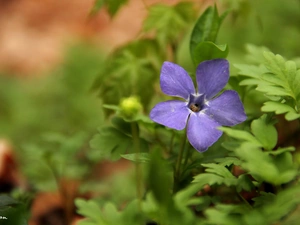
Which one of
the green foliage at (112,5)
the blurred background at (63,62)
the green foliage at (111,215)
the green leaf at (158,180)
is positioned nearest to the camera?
the green leaf at (158,180)

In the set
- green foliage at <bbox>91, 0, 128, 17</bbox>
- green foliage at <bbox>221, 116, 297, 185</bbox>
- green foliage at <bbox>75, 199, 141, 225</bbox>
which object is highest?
green foliage at <bbox>91, 0, 128, 17</bbox>

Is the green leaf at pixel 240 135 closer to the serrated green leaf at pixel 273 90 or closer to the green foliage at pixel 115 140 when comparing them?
the serrated green leaf at pixel 273 90

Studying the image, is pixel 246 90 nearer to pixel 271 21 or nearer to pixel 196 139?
pixel 196 139

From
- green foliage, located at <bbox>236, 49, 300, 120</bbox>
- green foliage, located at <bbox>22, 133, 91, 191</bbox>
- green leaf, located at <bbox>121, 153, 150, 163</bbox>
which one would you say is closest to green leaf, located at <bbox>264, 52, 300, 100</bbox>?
green foliage, located at <bbox>236, 49, 300, 120</bbox>

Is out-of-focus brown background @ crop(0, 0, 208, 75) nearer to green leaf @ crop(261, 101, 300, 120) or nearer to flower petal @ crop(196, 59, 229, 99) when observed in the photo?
flower petal @ crop(196, 59, 229, 99)

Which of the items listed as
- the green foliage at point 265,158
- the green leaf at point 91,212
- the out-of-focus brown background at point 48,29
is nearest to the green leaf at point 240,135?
the green foliage at point 265,158

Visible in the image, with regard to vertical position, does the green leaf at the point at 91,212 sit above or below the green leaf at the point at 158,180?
below
